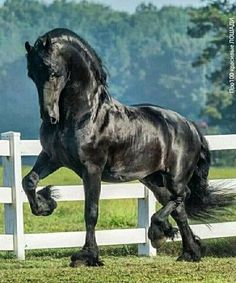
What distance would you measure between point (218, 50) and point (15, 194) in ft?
139

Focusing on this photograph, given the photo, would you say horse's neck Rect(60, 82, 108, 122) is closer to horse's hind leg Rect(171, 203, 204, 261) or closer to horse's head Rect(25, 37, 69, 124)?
horse's head Rect(25, 37, 69, 124)

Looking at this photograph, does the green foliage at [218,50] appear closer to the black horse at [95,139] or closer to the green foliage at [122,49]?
the green foliage at [122,49]

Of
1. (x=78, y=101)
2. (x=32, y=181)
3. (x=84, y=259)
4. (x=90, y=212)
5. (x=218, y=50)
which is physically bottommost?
(x=218, y=50)

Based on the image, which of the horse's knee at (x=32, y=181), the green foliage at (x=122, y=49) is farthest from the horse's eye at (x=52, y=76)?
the green foliage at (x=122, y=49)

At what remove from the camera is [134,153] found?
9531mm

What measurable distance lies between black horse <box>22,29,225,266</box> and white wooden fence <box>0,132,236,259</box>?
122 centimetres

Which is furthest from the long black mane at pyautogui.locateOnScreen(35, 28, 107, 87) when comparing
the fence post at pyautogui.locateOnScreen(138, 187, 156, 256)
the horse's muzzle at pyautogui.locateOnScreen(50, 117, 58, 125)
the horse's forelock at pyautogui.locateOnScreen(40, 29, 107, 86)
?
the fence post at pyautogui.locateOnScreen(138, 187, 156, 256)

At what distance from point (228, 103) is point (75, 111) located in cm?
4655

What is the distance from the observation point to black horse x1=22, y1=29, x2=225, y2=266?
8.84m

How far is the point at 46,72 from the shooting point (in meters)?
8.70

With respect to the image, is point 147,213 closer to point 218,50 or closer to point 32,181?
point 32,181

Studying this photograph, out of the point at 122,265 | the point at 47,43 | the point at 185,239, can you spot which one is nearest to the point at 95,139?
the point at 47,43

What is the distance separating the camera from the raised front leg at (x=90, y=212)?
902cm

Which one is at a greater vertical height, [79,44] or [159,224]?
[79,44]
